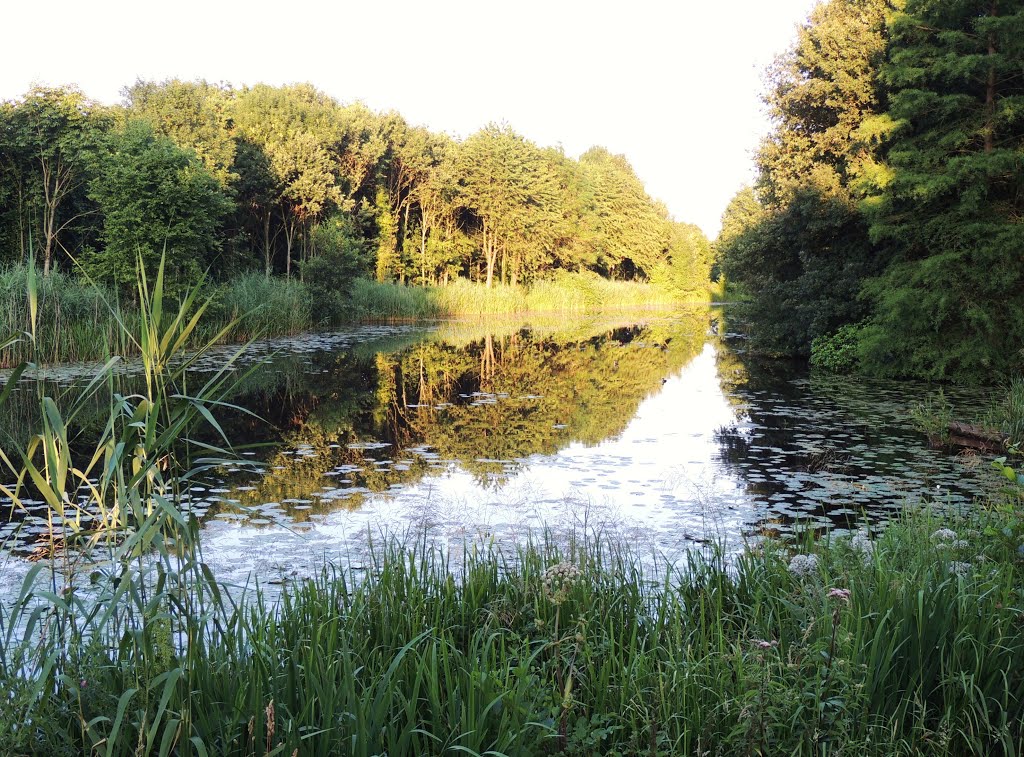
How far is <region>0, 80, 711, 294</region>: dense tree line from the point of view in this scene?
18.2 m

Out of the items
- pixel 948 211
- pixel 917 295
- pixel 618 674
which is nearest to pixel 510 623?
pixel 618 674

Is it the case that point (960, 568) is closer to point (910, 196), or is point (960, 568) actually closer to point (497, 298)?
point (910, 196)

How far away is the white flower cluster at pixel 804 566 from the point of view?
386 centimetres

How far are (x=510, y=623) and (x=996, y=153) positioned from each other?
1353 centimetres

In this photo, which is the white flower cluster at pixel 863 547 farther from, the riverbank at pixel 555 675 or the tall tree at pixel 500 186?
the tall tree at pixel 500 186

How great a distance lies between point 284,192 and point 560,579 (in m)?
30.7

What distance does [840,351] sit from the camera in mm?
17328

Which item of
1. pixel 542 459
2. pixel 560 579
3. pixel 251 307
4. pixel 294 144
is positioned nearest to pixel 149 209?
pixel 251 307

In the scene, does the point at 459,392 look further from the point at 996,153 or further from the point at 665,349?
the point at 665,349

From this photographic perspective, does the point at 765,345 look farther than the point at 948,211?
Yes

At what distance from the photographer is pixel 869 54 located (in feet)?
57.9

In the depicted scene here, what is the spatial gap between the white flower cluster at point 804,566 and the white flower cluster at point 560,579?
112 cm

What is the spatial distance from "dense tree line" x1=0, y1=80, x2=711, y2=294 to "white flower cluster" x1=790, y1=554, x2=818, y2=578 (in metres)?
4.33

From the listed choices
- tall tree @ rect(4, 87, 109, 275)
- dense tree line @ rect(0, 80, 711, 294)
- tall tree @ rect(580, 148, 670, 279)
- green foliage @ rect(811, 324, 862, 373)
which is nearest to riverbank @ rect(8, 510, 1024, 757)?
dense tree line @ rect(0, 80, 711, 294)
